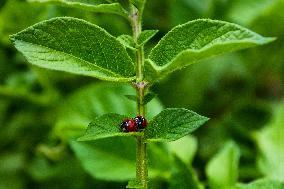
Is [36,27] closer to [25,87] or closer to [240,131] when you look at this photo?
[25,87]

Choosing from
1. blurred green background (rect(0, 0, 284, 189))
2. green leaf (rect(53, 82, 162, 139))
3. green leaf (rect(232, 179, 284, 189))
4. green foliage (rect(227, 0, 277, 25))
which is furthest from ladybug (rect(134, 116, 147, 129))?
green foliage (rect(227, 0, 277, 25))

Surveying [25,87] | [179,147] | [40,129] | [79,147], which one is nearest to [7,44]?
[25,87]

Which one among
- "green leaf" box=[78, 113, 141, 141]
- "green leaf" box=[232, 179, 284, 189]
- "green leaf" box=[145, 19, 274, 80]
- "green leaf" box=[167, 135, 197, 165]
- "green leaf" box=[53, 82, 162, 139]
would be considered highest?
"green leaf" box=[145, 19, 274, 80]

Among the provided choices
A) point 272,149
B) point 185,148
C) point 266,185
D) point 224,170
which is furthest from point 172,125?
point 272,149

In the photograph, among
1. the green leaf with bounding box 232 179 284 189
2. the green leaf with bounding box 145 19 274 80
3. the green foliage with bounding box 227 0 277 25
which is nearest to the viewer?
the green leaf with bounding box 145 19 274 80

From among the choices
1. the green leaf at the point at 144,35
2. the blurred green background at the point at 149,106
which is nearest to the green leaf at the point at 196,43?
the green leaf at the point at 144,35

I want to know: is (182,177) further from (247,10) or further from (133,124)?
(247,10)

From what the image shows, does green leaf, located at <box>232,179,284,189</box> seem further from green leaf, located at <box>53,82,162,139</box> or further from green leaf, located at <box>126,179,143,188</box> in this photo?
green leaf, located at <box>53,82,162,139</box>
